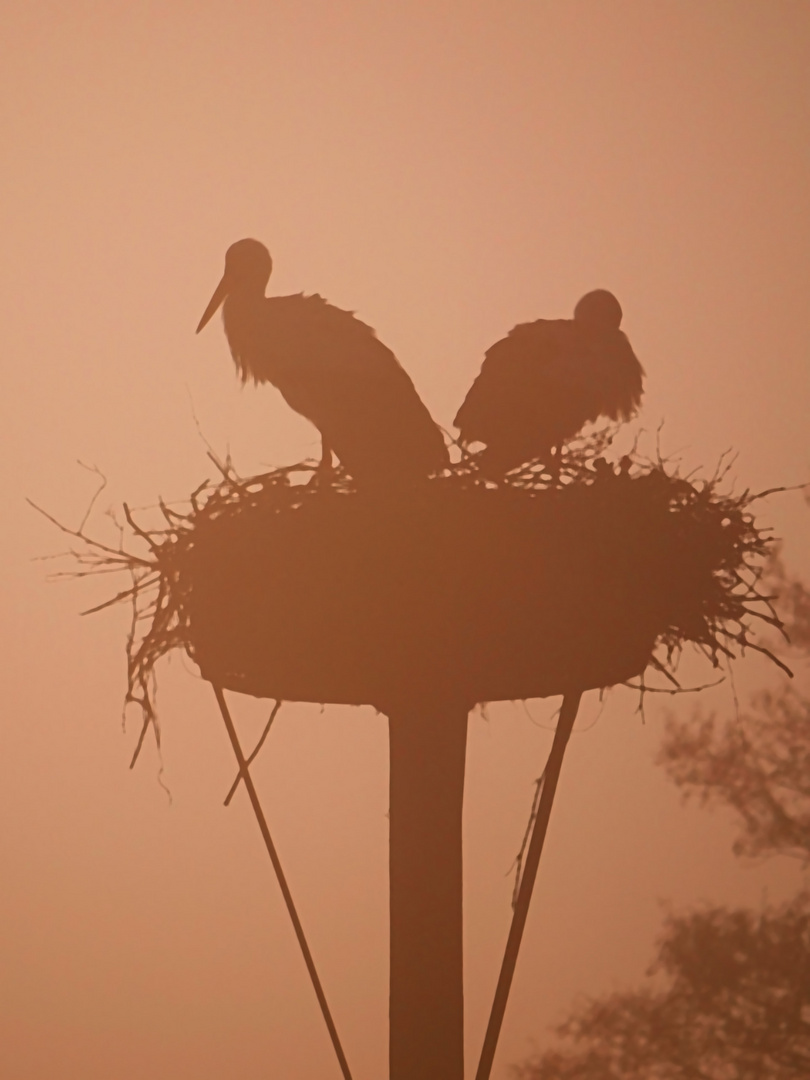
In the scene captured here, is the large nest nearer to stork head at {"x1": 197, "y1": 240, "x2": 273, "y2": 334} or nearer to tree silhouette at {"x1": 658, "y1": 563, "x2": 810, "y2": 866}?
tree silhouette at {"x1": 658, "y1": 563, "x2": 810, "y2": 866}

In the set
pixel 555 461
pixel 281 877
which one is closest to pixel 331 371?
pixel 555 461

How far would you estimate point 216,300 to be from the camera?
1.63 m

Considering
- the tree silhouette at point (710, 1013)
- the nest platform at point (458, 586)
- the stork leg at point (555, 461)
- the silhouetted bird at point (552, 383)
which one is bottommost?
the tree silhouette at point (710, 1013)

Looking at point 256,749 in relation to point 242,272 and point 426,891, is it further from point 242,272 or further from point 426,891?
point 242,272

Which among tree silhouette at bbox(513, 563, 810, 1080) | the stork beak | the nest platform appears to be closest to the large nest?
the nest platform

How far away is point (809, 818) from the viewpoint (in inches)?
58.1

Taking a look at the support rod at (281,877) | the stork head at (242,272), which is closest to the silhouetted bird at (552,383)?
the stork head at (242,272)

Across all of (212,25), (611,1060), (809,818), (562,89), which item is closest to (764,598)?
(809,818)

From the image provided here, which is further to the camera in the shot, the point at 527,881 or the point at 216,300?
the point at 216,300

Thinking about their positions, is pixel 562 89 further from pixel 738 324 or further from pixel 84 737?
pixel 84 737

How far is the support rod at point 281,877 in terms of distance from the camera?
1475 mm

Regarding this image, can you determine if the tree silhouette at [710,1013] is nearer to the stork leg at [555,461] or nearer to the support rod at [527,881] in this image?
the support rod at [527,881]

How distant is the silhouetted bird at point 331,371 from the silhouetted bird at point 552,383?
8 centimetres

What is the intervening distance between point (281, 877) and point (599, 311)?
33.9 inches
